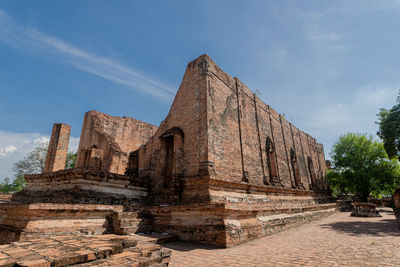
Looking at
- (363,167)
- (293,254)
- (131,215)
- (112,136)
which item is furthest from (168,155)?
(363,167)

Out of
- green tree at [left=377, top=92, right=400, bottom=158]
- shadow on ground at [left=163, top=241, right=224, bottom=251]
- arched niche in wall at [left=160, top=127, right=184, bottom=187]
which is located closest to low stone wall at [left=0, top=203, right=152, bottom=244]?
shadow on ground at [left=163, top=241, right=224, bottom=251]

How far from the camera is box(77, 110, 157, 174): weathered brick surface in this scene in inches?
442

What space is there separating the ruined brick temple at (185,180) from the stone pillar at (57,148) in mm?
69

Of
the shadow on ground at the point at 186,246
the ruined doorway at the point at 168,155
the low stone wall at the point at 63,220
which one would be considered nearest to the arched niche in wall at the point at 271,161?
the ruined doorway at the point at 168,155

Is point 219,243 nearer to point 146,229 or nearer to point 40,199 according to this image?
point 146,229

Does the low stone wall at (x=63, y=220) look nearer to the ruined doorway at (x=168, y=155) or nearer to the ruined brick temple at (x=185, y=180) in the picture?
the ruined brick temple at (x=185, y=180)

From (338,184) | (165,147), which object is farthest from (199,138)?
(338,184)

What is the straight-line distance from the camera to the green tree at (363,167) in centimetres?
1969

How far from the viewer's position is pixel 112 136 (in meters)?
14.6

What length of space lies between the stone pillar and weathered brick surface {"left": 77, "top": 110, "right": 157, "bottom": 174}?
1.30 meters

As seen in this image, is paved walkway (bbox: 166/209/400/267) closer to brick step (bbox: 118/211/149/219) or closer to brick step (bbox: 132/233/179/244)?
brick step (bbox: 132/233/179/244)

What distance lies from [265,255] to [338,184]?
75.2 feet

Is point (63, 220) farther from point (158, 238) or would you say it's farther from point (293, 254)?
point (293, 254)

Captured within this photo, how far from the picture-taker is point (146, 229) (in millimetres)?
5637
